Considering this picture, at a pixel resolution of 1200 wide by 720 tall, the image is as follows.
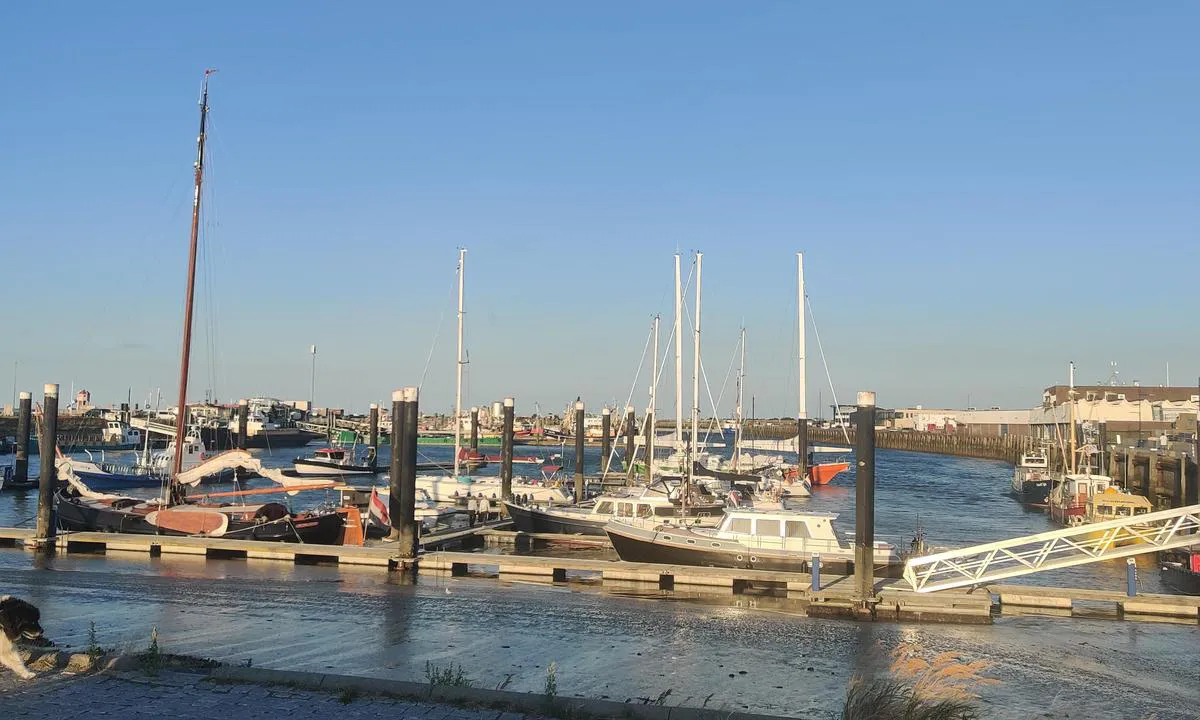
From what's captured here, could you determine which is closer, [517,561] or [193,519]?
[517,561]

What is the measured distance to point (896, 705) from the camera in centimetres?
1084

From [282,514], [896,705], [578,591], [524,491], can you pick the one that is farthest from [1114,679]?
[524,491]

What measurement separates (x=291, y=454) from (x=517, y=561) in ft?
345

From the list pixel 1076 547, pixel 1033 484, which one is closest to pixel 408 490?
pixel 1076 547

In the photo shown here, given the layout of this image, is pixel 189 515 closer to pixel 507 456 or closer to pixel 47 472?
pixel 47 472

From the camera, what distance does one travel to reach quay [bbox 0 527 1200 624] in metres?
23.1

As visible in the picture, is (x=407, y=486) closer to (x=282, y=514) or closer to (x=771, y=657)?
(x=282, y=514)

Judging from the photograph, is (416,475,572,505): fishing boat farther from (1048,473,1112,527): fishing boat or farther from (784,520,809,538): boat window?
(1048,473,1112,527): fishing boat

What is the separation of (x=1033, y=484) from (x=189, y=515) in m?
55.3

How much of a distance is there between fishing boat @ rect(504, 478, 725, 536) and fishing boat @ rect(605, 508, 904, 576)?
462 cm

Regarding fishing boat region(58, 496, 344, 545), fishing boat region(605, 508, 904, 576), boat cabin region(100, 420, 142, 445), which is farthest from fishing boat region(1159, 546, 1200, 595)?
boat cabin region(100, 420, 142, 445)

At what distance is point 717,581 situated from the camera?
1056 inches

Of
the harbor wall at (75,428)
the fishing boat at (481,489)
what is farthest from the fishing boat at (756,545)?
the harbor wall at (75,428)

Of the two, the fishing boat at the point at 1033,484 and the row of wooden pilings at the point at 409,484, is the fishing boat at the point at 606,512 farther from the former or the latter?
the fishing boat at the point at 1033,484
